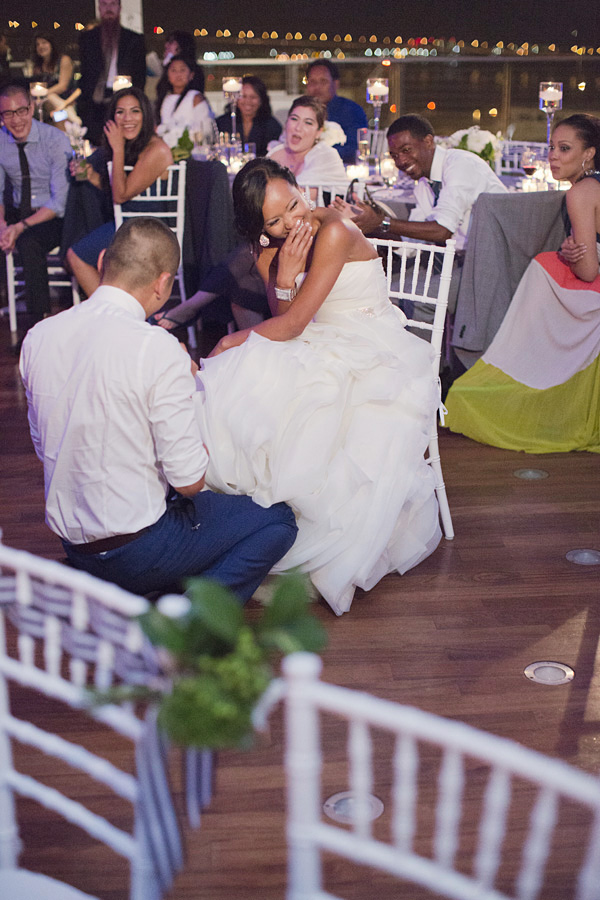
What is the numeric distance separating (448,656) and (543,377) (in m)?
1.77

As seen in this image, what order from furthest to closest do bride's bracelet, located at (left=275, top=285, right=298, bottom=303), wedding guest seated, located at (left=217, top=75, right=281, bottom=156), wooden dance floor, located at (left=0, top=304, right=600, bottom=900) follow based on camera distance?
wedding guest seated, located at (left=217, top=75, right=281, bottom=156)
bride's bracelet, located at (left=275, top=285, right=298, bottom=303)
wooden dance floor, located at (left=0, top=304, right=600, bottom=900)

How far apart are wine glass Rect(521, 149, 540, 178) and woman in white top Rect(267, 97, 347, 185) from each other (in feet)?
3.09

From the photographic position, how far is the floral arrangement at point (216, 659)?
866 mm

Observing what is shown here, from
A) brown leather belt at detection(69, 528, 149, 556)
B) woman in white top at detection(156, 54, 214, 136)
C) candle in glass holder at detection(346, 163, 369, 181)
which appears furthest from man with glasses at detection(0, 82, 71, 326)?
brown leather belt at detection(69, 528, 149, 556)

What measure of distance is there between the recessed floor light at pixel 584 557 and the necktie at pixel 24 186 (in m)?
3.87

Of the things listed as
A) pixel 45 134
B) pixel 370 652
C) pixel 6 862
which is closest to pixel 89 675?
pixel 370 652

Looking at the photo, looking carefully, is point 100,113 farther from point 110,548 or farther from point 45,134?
point 110,548

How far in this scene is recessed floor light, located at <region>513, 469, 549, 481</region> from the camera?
3455 millimetres

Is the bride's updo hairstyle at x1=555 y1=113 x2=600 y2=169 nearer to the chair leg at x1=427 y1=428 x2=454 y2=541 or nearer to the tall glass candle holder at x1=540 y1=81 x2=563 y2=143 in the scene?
the chair leg at x1=427 y1=428 x2=454 y2=541

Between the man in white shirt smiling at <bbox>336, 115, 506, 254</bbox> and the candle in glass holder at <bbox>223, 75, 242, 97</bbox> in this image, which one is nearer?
the man in white shirt smiling at <bbox>336, 115, 506, 254</bbox>

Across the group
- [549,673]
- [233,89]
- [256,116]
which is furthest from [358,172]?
[549,673]

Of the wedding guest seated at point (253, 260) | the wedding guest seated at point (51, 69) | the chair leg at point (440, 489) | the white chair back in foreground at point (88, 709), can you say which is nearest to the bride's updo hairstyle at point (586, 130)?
the wedding guest seated at point (253, 260)

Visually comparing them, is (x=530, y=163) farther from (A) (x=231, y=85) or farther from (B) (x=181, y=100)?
(B) (x=181, y=100)

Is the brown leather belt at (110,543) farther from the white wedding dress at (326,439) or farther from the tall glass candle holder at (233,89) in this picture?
the tall glass candle holder at (233,89)
